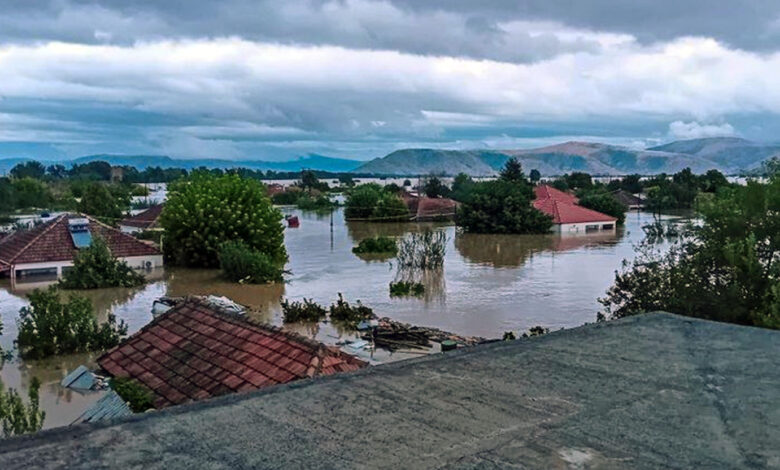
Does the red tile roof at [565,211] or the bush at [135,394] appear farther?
the red tile roof at [565,211]

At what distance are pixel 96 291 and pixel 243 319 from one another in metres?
15.7

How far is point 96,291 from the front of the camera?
23766mm

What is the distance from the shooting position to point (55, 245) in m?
26.9

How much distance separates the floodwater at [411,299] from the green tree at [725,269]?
407cm

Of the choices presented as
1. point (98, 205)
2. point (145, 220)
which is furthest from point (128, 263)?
point (98, 205)

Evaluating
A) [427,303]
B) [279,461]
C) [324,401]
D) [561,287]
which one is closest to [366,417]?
[324,401]

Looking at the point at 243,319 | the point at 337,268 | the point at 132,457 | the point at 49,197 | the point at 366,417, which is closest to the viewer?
the point at 132,457

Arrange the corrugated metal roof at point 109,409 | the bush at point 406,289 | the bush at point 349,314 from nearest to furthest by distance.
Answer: the corrugated metal roof at point 109,409 < the bush at point 349,314 < the bush at point 406,289

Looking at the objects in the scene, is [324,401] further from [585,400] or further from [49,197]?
[49,197]

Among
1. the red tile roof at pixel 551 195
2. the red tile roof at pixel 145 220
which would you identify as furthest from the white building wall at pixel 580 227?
the red tile roof at pixel 145 220

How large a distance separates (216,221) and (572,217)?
2386cm

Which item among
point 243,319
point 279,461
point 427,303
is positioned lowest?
point 427,303

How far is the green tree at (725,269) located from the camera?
12055 millimetres

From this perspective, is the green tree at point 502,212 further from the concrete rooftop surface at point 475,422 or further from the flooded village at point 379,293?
the concrete rooftop surface at point 475,422
